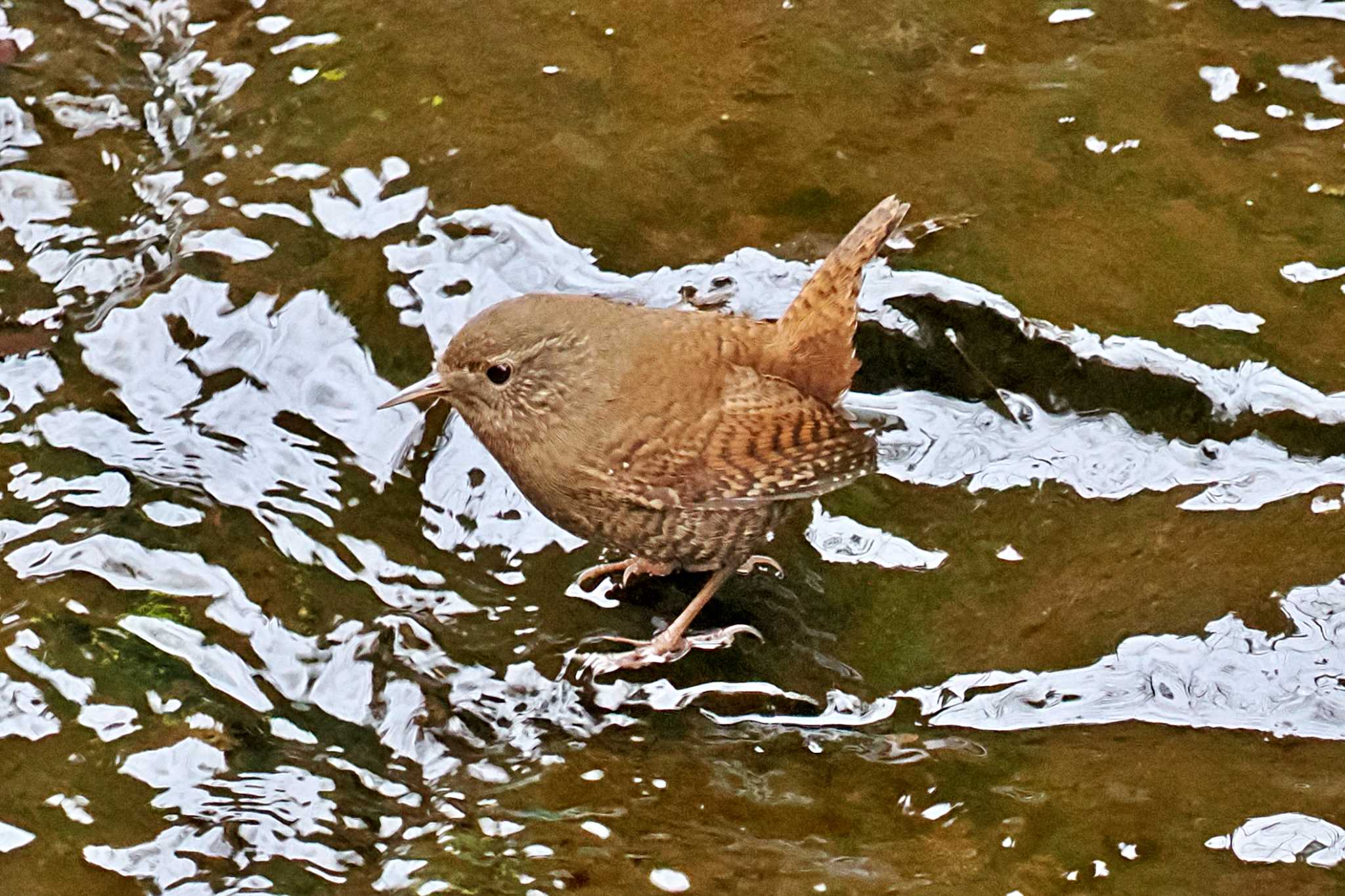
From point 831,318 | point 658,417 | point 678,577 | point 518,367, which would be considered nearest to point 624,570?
point 678,577

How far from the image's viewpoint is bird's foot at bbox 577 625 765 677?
12.5ft

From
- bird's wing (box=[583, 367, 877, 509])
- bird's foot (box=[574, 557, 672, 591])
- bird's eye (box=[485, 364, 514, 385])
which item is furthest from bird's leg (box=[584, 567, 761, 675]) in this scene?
bird's eye (box=[485, 364, 514, 385])

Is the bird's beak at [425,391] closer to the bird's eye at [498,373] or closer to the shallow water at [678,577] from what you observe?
the bird's eye at [498,373]

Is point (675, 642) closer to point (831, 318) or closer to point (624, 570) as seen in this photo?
point (624, 570)

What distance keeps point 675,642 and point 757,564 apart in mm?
490

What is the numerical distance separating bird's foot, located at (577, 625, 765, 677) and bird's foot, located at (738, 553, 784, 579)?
0.27 metres

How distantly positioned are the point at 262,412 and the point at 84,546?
78cm

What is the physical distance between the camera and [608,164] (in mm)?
4770

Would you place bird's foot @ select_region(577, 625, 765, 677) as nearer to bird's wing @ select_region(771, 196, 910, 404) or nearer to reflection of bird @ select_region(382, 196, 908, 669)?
reflection of bird @ select_region(382, 196, 908, 669)

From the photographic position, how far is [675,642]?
12.8 feet

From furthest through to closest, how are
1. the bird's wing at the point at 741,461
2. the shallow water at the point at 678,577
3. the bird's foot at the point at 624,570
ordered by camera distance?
the bird's foot at the point at 624,570
the bird's wing at the point at 741,461
the shallow water at the point at 678,577

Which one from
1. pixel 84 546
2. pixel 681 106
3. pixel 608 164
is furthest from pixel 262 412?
pixel 681 106

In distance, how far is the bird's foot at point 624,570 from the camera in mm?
4156

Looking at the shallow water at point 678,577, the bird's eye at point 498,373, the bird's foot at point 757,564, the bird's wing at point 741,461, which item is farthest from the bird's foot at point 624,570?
the bird's eye at point 498,373
